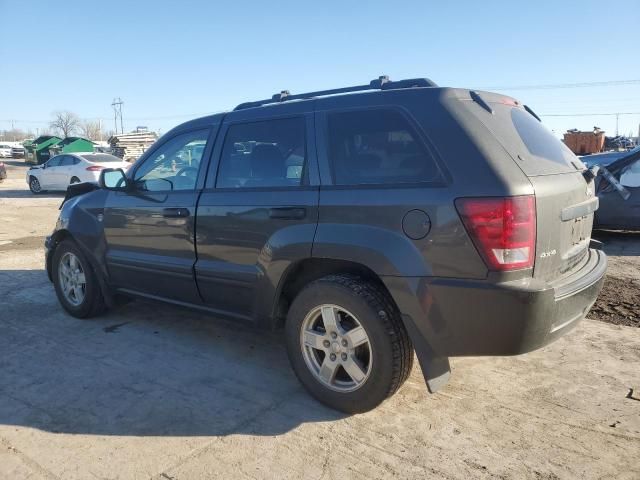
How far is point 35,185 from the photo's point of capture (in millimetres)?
20922

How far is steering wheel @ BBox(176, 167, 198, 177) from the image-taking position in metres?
4.01

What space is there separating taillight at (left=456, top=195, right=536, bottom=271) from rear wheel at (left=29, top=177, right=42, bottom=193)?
2185cm

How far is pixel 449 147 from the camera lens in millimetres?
2766

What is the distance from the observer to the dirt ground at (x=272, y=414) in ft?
8.74

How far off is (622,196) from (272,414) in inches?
267

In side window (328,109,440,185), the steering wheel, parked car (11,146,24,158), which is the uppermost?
parked car (11,146,24,158)

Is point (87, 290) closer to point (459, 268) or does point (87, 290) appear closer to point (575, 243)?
point (459, 268)

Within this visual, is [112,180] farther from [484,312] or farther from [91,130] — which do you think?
[91,130]

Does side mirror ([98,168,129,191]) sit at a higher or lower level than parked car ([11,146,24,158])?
lower

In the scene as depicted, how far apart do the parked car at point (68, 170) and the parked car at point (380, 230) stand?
54.8 ft

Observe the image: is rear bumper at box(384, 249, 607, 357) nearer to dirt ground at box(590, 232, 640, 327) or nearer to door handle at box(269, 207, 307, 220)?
door handle at box(269, 207, 307, 220)

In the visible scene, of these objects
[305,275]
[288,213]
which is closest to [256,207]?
[288,213]

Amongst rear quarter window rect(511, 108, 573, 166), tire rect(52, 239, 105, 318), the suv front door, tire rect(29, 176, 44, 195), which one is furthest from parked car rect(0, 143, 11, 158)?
rear quarter window rect(511, 108, 573, 166)

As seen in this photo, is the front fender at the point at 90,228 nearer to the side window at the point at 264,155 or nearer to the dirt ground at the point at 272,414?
the dirt ground at the point at 272,414
